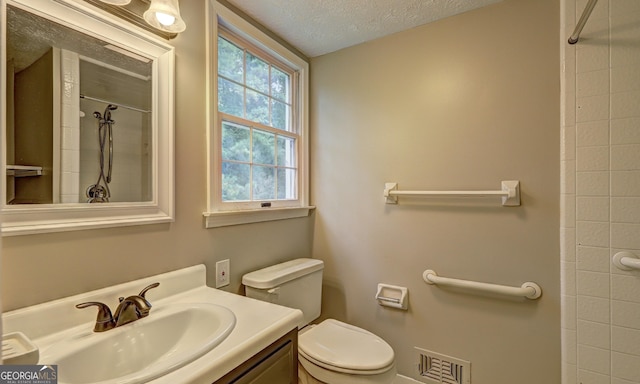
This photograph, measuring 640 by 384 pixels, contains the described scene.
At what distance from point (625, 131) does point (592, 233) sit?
1.44 ft

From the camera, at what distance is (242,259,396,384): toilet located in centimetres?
137

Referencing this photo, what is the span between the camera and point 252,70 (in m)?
1.81

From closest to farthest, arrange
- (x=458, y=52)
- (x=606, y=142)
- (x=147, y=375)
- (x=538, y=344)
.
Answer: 1. (x=147, y=375)
2. (x=606, y=142)
3. (x=538, y=344)
4. (x=458, y=52)

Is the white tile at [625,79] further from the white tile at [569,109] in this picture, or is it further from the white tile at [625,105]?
the white tile at [569,109]

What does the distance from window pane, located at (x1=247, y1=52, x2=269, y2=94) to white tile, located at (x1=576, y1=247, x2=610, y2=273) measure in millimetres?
1804

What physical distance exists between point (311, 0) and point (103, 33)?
3.08 feet

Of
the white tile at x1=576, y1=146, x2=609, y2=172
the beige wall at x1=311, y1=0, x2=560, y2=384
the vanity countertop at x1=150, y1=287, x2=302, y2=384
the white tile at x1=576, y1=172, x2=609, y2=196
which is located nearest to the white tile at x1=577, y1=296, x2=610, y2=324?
the beige wall at x1=311, y1=0, x2=560, y2=384

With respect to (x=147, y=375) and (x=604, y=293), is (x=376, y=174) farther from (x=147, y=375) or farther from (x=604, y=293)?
(x=147, y=375)

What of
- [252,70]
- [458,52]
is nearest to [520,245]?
[458,52]

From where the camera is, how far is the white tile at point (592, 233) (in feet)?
4.31

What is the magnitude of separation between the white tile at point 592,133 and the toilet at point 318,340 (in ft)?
4.17

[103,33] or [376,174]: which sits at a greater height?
[103,33]

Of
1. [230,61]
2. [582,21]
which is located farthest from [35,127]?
→ [582,21]

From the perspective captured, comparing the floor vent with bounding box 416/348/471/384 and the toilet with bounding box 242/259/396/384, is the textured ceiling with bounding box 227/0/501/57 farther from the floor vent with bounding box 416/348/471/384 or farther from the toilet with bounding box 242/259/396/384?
the floor vent with bounding box 416/348/471/384
